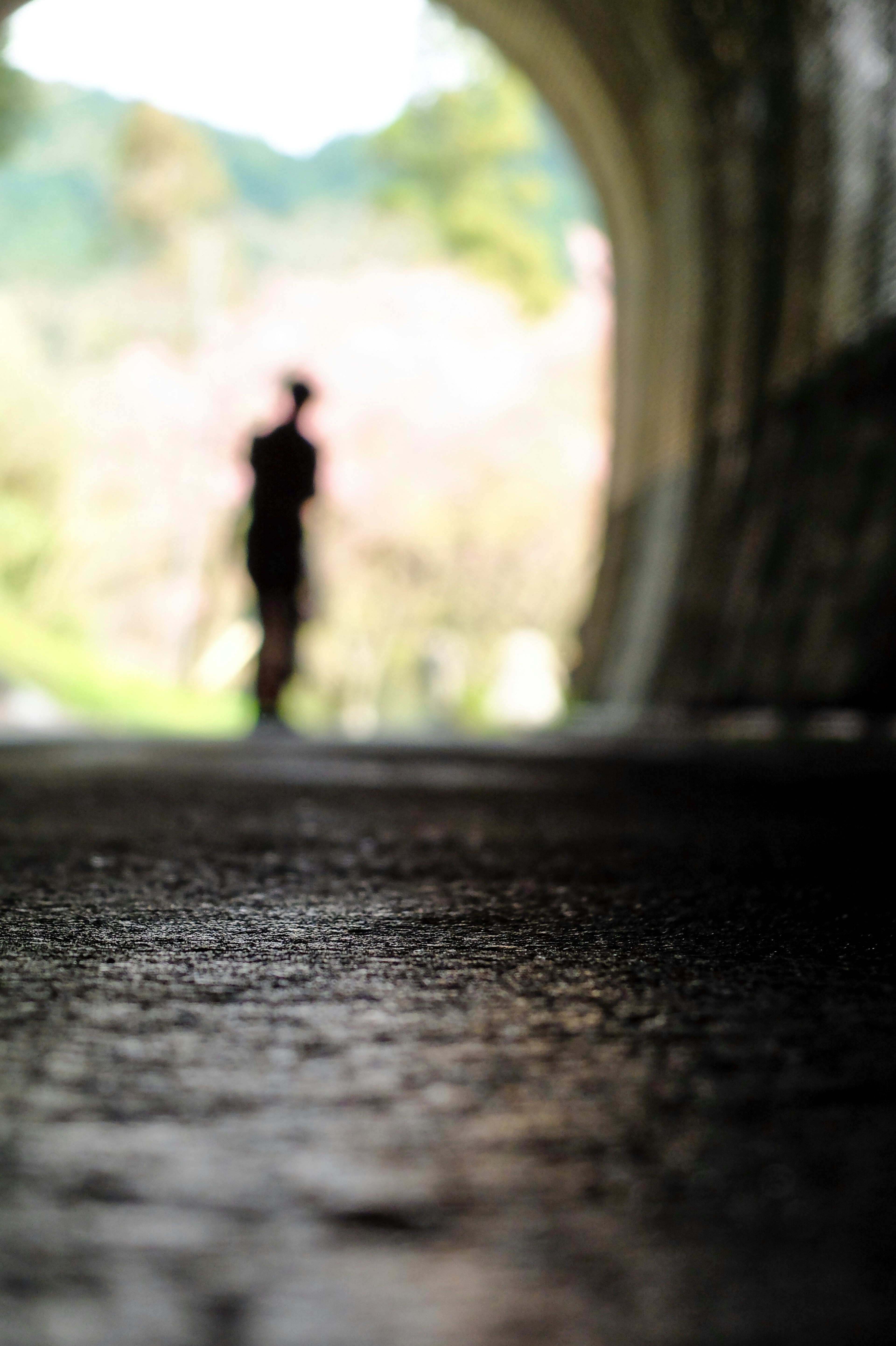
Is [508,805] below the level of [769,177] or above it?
below

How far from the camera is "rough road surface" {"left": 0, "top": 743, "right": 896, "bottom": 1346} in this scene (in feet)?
1.10

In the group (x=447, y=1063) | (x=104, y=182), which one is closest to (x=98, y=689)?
(x=447, y=1063)

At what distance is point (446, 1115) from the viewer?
0.51 meters

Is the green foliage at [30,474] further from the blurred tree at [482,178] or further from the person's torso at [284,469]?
the person's torso at [284,469]

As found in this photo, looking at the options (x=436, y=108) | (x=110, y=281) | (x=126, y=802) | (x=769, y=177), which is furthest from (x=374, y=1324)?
(x=436, y=108)

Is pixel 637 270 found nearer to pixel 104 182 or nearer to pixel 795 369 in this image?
pixel 795 369

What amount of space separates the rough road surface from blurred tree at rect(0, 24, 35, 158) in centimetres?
1894

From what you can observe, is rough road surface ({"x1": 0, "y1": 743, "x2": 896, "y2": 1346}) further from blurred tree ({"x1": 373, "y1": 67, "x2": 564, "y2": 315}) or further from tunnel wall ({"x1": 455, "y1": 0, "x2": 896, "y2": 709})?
blurred tree ({"x1": 373, "y1": 67, "x2": 564, "y2": 315})

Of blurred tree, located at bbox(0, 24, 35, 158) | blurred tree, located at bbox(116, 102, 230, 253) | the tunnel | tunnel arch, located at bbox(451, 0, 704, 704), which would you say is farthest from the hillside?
the tunnel

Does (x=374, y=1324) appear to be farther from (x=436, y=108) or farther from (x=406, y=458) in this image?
(x=436, y=108)

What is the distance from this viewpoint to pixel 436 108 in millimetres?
33375

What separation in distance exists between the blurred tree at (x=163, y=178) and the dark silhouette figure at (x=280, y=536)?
927 inches

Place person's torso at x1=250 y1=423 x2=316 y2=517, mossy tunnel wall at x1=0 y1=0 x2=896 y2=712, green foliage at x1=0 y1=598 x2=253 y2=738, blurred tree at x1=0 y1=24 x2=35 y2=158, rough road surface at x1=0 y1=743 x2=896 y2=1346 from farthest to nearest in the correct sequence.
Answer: blurred tree at x1=0 y1=24 x2=35 y2=158, green foliage at x1=0 y1=598 x2=253 y2=738, person's torso at x1=250 y1=423 x2=316 y2=517, mossy tunnel wall at x1=0 y1=0 x2=896 y2=712, rough road surface at x1=0 y1=743 x2=896 y2=1346

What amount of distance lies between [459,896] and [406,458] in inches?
838
